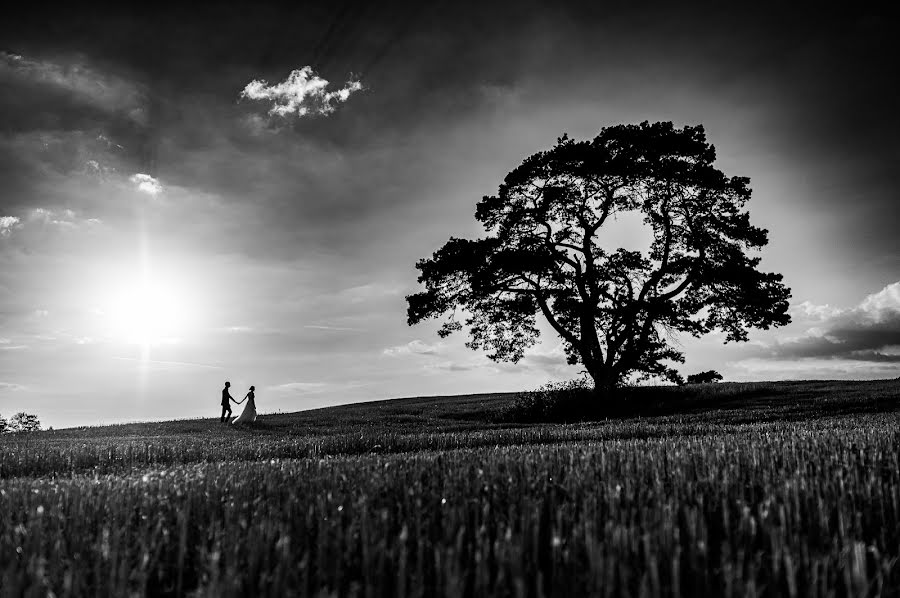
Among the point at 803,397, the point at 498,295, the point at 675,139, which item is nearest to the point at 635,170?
the point at 675,139

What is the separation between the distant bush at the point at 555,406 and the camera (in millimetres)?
31109

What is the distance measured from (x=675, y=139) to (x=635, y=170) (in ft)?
9.02

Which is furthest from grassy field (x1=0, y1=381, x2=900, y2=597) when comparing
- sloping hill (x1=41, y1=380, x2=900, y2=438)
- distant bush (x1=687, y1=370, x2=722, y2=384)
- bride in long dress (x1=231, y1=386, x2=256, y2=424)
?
distant bush (x1=687, y1=370, x2=722, y2=384)

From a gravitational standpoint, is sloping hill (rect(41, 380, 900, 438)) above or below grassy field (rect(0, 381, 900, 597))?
below

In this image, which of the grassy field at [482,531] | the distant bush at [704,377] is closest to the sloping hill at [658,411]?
the distant bush at [704,377]

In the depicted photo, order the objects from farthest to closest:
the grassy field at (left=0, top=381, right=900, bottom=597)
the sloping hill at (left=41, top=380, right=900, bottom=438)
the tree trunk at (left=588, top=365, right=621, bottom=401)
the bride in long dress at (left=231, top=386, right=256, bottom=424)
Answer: the tree trunk at (left=588, top=365, right=621, bottom=401) < the bride in long dress at (left=231, top=386, right=256, bottom=424) < the sloping hill at (left=41, top=380, right=900, bottom=438) < the grassy field at (left=0, top=381, right=900, bottom=597)

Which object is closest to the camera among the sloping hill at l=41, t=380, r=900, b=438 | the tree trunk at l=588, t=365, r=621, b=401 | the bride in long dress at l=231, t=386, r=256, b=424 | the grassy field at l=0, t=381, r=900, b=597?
the grassy field at l=0, t=381, r=900, b=597

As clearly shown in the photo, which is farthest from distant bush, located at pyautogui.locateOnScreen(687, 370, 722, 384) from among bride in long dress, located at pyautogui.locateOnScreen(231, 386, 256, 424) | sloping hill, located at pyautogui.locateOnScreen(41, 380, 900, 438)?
bride in long dress, located at pyautogui.locateOnScreen(231, 386, 256, 424)

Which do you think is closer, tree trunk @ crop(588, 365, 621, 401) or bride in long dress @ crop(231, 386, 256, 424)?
bride in long dress @ crop(231, 386, 256, 424)

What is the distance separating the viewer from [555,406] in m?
31.8

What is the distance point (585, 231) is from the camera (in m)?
34.2

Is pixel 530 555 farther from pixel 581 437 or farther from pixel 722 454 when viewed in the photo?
pixel 581 437

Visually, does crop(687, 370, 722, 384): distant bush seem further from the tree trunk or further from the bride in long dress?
the bride in long dress

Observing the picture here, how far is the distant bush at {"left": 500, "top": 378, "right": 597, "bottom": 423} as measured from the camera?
102 feet
